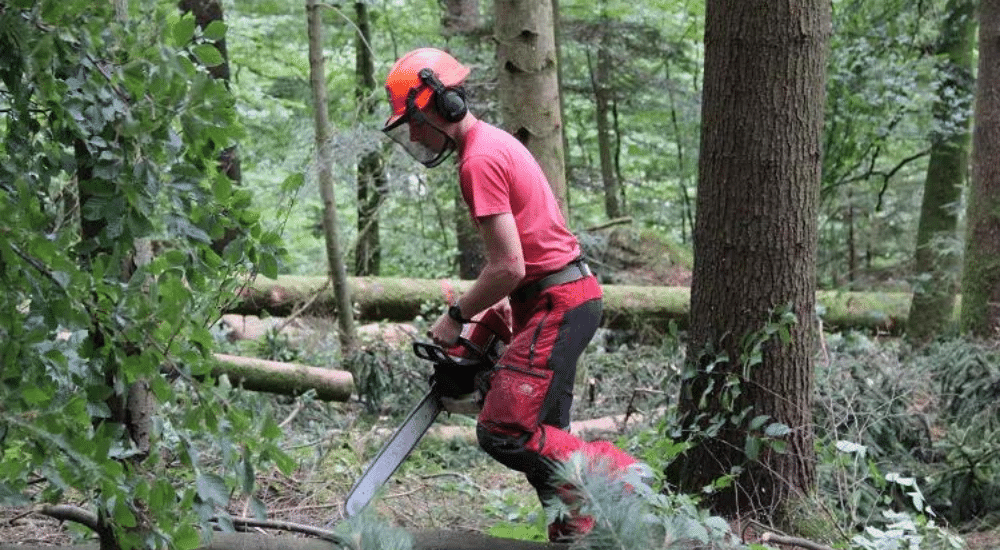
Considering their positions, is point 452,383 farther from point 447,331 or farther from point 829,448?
point 829,448

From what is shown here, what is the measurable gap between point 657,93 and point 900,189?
162 inches

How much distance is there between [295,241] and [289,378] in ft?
34.2

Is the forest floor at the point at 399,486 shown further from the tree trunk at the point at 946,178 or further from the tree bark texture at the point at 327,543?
the tree trunk at the point at 946,178

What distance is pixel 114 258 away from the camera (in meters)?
2.05

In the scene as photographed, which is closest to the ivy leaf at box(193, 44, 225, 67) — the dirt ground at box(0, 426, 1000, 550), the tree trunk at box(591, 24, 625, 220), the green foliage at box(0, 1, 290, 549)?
the green foliage at box(0, 1, 290, 549)

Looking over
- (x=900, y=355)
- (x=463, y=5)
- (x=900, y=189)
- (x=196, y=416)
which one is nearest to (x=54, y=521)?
(x=196, y=416)

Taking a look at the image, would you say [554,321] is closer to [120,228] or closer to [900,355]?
[120,228]

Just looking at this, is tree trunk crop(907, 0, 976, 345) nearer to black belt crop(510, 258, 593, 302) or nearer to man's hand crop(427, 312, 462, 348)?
black belt crop(510, 258, 593, 302)

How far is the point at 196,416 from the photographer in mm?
2145

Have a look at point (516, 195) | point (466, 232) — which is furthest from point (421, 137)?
point (466, 232)

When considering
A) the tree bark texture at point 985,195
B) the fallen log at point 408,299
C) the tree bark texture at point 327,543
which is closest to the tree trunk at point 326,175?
the fallen log at point 408,299

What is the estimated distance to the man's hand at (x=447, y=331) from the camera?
4.21 meters

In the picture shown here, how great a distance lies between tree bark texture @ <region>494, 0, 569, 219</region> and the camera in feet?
21.4

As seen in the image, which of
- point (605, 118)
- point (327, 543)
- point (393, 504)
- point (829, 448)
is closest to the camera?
point (327, 543)
